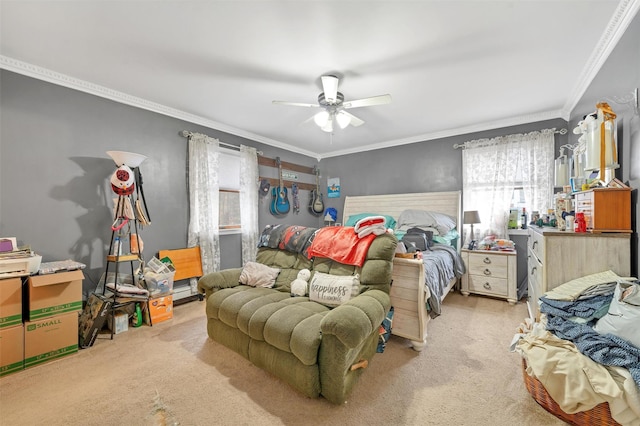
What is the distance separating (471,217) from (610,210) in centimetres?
202

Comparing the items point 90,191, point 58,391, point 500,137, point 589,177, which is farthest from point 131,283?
point 500,137

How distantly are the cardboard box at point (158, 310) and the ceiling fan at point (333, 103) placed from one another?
8.13ft

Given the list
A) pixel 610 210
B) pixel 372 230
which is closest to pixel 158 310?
pixel 372 230

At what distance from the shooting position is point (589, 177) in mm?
2148

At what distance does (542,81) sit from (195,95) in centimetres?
367

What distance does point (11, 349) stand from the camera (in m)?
1.95

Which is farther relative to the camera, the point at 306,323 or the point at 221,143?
the point at 221,143

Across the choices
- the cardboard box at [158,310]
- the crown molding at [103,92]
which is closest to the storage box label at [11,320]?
the cardboard box at [158,310]

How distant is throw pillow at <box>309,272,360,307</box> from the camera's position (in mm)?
2059

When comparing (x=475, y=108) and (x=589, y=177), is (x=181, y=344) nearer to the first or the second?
(x=589, y=177)

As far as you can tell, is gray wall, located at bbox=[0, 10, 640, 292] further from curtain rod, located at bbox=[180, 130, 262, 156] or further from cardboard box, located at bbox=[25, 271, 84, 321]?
cardboard box, located at bbox=[25, 271, 84, 321]

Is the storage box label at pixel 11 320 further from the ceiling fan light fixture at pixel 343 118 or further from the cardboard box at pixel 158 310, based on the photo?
the ceiling fan light fixture at pixel 343 118

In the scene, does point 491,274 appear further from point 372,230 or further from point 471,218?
point 372,230

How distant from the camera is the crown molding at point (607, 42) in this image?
164 cm
